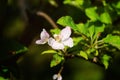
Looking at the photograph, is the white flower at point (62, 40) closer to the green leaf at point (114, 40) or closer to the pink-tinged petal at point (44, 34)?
the pink-tinged petal at point (44, 34)

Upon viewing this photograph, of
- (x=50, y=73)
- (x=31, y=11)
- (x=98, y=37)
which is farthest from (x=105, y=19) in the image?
(x=50, y=73)

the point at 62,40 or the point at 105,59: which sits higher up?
the point at 62,40

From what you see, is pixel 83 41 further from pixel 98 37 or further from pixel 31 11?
pixel 31 11

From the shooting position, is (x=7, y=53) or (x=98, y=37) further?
(x=7, y=53)

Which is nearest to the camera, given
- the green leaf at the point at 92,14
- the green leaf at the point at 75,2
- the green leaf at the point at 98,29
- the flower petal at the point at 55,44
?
the flower petal at the point at 55,44

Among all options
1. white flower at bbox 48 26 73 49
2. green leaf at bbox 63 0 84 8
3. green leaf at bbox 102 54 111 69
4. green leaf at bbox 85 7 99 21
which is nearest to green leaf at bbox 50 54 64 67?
white flower at bbox 48 26 73 49

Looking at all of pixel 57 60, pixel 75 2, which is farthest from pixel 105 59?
pixel 75 2

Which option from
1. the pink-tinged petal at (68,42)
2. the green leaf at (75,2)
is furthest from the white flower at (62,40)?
the green leaf at (75,2)

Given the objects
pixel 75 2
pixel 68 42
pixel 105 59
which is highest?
pixel 75 2

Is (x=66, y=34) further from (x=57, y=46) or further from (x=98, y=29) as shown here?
(x=98, y=29)
